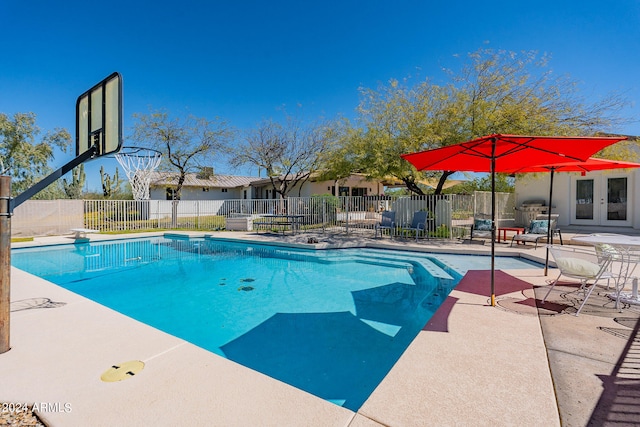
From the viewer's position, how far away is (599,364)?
7.79 feet

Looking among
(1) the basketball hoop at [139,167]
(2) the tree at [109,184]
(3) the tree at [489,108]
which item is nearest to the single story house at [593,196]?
(3) the tree at [489,108]

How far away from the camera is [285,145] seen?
20.0m

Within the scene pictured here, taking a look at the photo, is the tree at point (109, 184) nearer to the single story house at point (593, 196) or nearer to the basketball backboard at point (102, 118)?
the basketball backboard at point (102, 118)

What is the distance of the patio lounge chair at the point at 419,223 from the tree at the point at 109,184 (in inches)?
1132

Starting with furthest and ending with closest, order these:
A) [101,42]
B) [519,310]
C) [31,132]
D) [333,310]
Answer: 1. [31,132]
2. [101,42]
3. [333,310]
4. [519,310]

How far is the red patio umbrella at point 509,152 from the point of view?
3.49 metres

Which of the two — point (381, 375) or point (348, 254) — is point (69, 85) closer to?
point (348, 254)

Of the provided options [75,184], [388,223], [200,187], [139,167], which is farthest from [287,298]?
[75,184]

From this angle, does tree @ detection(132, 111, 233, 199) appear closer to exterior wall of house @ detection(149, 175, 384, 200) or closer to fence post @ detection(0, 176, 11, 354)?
exterior wall of house @ detection(149, 175, 384, 200)

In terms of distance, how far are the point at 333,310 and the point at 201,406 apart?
129 inches

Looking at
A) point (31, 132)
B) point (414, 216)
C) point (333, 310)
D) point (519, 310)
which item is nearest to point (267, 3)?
point (414, 216)

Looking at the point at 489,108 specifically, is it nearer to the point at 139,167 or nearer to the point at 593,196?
the point at 593,196

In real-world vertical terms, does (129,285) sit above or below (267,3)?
below

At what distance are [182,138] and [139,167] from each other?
4824 mm
